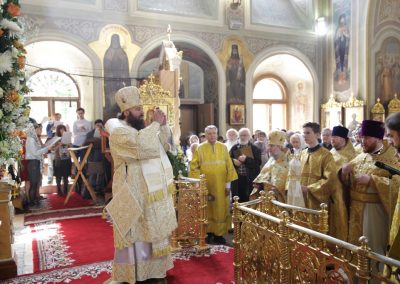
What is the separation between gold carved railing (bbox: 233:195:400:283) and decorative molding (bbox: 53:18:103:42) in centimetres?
778

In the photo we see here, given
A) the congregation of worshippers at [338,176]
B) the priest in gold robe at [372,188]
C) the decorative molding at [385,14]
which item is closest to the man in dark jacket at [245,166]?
the congregation of worshippers at [338,176]

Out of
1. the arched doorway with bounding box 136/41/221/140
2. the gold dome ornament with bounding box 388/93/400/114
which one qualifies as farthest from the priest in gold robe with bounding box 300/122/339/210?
the gold dome ornament with bounding box 388/93/400/114

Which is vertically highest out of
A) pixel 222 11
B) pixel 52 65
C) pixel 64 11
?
pixel 222 11

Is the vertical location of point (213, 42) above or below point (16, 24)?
above

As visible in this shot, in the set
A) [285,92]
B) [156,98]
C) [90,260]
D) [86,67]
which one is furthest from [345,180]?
[285,92]

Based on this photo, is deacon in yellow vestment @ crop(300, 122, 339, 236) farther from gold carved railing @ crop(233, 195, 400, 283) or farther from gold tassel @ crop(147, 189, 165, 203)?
gold tassel @ crop(147, 189, 165, 203)

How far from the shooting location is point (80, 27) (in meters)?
9.41

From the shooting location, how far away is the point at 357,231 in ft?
11.2

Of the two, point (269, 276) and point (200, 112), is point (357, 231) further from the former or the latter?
point (200, 112)

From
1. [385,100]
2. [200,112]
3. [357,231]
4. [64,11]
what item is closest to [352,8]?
[385,100]

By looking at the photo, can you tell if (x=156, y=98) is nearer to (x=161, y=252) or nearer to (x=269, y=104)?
(x=161, y=252)

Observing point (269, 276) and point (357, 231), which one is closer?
point (269, 276)

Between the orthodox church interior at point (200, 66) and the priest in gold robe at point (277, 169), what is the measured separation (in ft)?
2.97

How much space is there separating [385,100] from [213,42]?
19.9 ft
